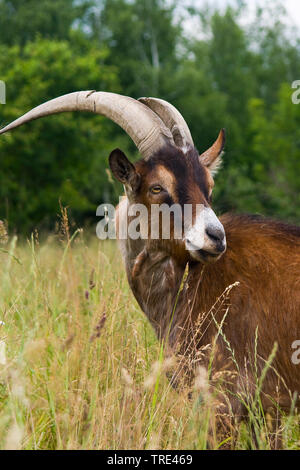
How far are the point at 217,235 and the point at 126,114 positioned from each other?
1188mm

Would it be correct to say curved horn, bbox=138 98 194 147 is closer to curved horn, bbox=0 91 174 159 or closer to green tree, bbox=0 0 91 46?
curved horn, bbox=0 91 174 159

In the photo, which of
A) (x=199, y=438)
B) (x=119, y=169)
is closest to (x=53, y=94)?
(x=119, y=169)

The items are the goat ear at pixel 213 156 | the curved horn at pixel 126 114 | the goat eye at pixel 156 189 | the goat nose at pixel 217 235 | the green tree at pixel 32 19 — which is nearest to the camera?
the goat nose at pixel 217 235

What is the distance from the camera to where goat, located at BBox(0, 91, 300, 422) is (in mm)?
3490

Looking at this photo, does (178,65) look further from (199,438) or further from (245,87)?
(199,438)

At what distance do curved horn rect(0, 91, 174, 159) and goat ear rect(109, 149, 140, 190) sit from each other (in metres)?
0.17

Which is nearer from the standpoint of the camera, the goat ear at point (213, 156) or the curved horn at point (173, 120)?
the curved horn at point (173, 120)

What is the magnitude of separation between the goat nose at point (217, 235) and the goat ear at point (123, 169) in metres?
0.71

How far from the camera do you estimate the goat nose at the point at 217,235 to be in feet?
11.2

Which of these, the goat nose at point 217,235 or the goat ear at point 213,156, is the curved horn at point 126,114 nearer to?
the goat ear at point 213,156

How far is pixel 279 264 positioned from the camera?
370cm

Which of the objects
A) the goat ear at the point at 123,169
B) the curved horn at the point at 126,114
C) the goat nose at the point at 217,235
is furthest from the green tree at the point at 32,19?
the goat nose at the point at 217,235

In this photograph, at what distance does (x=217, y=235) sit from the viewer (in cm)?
341

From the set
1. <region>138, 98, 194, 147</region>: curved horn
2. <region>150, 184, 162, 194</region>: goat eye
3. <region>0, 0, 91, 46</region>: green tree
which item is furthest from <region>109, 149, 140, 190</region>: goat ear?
<region>0, 0, 91, 46</region>: green tree
